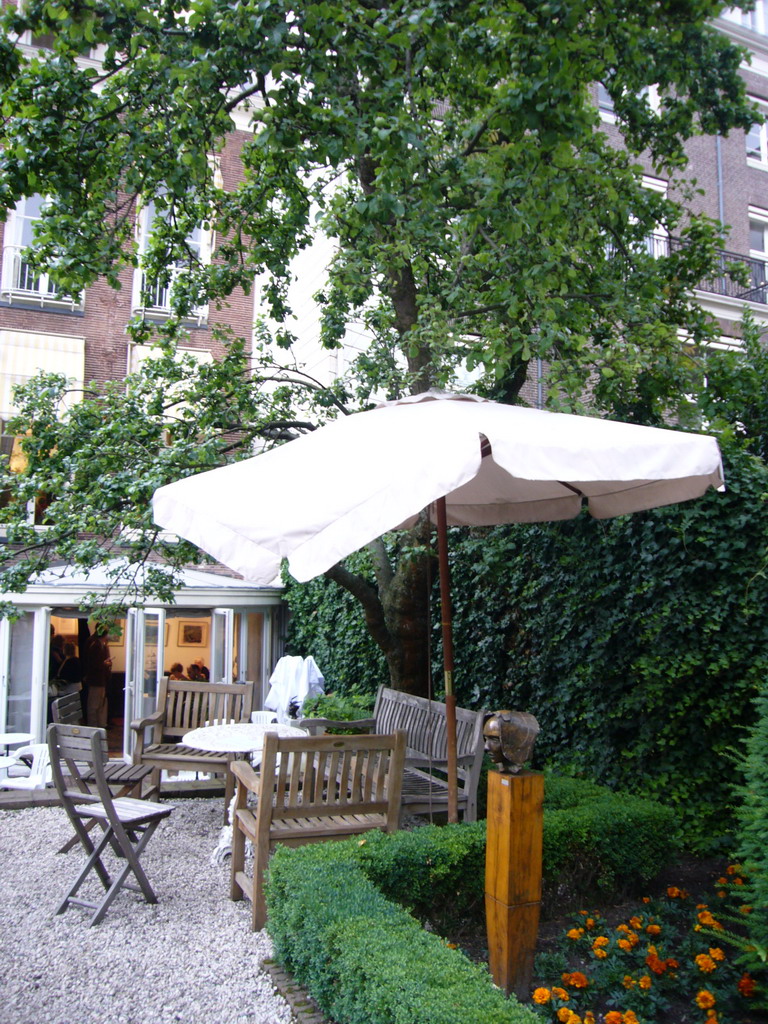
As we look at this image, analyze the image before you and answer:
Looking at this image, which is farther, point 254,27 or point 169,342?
point 169,342

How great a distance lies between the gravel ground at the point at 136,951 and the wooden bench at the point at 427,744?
140 centimetres

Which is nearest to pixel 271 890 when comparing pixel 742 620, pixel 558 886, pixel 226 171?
pixel 558 886

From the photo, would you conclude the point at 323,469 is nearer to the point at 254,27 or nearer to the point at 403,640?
the point at 254,27

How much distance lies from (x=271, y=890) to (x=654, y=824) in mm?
2244

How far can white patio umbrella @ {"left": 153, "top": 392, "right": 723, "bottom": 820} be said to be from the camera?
3.06m

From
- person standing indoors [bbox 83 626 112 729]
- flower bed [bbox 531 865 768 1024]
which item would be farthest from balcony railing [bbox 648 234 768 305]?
flower bed [bbox 531 865 768 1024]

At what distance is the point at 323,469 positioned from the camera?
3533 millimetres

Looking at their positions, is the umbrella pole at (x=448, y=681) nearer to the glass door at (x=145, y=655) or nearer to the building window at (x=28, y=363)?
the glass door at (x=145, y=655)

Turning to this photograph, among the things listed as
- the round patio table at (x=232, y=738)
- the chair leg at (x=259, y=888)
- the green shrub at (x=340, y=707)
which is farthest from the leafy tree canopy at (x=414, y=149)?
the chair leg at (x=259, y=888)

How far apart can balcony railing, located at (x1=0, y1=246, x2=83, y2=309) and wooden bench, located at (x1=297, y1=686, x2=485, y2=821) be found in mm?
10627

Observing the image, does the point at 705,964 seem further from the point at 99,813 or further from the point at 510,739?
the point at 99,813

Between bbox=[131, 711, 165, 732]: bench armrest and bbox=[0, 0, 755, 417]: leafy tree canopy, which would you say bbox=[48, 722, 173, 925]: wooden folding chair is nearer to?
bbox=[131, 711, 165, 732]: bench armrest

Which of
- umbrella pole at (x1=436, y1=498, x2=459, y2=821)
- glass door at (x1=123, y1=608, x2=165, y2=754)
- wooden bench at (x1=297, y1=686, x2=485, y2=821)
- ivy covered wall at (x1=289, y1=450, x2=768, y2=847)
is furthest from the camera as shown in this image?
glass door at (x1=123, y1=608, x2=165, y2=754)

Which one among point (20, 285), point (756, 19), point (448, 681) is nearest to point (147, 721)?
point (448, 681)
